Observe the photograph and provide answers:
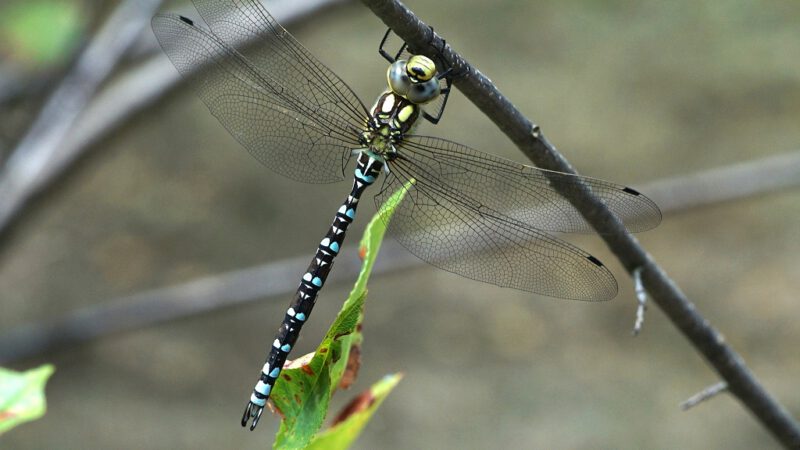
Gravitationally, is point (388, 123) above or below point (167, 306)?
below

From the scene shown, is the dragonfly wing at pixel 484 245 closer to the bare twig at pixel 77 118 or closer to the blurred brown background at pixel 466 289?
the bare twig at pixel 77 118

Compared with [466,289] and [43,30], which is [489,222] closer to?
[43,30]

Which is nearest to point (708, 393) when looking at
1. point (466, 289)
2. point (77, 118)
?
point (77, 118)

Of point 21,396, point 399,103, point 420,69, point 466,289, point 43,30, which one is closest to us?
point 21,396

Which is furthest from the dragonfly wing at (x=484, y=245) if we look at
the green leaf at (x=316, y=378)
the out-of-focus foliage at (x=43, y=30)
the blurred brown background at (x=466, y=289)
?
the blurred brown background at (x=466, y=289)

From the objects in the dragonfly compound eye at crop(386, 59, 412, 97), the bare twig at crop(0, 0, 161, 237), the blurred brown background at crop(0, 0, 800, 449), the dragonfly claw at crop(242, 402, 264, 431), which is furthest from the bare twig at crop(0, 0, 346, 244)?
the dragonfly claw at crop(242, 402, 264, 431)

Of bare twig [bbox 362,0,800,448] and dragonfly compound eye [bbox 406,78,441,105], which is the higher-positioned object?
dragonfly compound eye [bbox 406,78,441,105]

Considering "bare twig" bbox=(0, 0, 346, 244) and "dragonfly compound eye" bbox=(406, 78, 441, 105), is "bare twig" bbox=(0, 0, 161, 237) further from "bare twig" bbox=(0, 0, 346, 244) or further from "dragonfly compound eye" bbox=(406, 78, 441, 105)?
"dragonfly compound eye" bbox=(406, 78, 441, 105)

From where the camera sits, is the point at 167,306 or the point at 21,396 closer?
the point at 21,396
